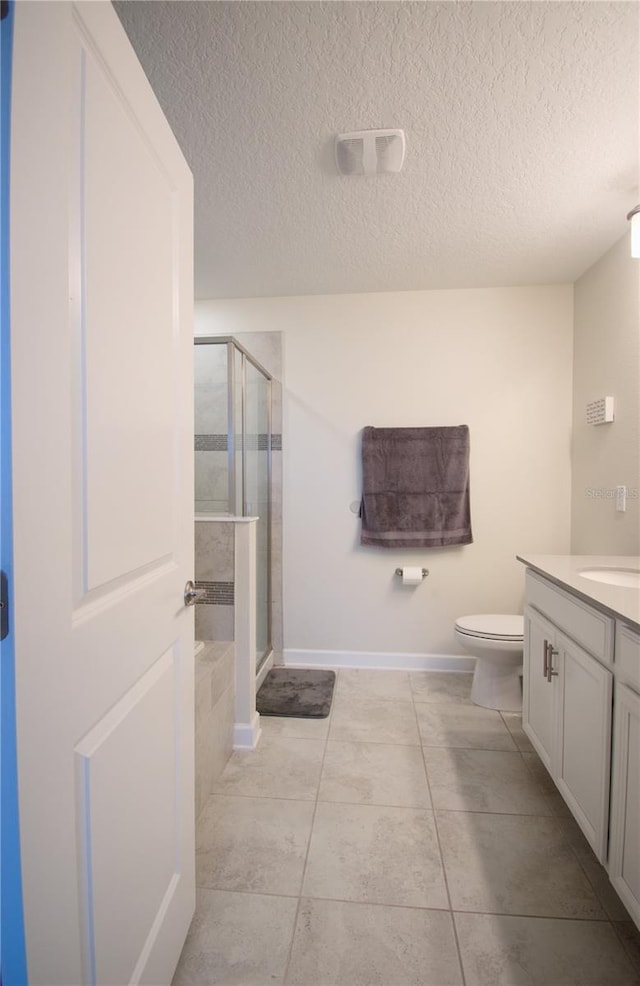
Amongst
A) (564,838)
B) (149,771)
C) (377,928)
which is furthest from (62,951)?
(564,838)

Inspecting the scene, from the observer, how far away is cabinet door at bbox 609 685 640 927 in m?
1.08

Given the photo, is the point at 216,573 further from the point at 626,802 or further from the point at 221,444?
the point at 626,802

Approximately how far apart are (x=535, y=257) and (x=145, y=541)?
247cm

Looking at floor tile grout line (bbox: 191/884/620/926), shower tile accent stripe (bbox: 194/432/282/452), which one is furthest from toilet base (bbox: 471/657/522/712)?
shower tile accent stripe (bbox: 194/432/282/452)

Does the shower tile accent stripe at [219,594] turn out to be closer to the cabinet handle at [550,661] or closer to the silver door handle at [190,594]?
the silver door handle at [190,594]

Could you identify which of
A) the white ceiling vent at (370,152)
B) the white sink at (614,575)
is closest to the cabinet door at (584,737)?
the white sink at (614,575)

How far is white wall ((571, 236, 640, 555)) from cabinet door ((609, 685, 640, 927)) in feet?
3.96

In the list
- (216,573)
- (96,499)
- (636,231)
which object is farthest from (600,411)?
(96,499)

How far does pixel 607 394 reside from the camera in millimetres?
2361

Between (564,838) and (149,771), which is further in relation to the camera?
(564,838)

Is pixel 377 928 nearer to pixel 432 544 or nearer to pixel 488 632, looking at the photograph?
pixel 488 632

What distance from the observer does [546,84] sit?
138 cm

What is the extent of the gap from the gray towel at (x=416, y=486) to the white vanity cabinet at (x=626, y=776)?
164cm

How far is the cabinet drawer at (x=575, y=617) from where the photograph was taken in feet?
4.15
